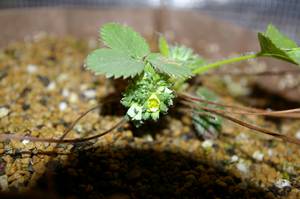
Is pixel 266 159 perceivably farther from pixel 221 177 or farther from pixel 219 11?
pixel 219 11

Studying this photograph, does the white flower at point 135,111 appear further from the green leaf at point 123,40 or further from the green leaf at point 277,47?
the green leaf at point 277,47

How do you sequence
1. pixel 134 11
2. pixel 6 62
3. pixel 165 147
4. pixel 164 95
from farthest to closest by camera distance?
pixel 134 11
pixel 6 62
pixel 165 147
pixel 164 95

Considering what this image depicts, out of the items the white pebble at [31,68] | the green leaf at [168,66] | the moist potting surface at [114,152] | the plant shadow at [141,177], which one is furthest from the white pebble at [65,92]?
the green leaf at [168,66]

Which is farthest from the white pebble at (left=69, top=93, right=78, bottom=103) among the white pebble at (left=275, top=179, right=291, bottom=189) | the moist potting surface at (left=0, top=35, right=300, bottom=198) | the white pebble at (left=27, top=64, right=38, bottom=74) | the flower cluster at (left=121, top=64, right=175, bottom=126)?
the white pebble at (left=275, top=179, right=291, bottom=189)

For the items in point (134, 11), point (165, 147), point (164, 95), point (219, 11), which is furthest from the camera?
point (219, 11)

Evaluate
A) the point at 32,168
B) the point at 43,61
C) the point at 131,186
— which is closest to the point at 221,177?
the point at 131,186

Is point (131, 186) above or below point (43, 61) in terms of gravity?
below
